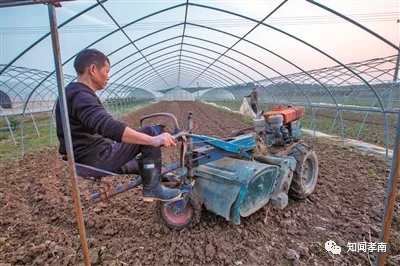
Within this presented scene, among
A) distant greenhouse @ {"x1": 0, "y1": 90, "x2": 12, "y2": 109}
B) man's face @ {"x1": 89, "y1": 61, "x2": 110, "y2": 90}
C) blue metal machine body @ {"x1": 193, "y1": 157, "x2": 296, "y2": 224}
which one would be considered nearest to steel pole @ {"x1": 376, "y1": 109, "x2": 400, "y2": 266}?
blue metal machine body @ {"x1": 193, "y1": 157, "x2": 296, "y2": 224}

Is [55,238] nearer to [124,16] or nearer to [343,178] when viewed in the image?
[343,178]

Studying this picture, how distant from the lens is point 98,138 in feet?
6.93

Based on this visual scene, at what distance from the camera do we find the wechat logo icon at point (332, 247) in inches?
100

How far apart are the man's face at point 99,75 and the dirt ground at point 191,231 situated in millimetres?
1596

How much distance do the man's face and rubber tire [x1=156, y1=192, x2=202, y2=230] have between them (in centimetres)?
140

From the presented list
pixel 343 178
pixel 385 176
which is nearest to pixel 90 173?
pixel 343 178

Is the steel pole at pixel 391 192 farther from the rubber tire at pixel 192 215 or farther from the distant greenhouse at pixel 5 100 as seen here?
the distant greenhouse at pixel 5 100

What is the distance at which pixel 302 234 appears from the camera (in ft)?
9.34

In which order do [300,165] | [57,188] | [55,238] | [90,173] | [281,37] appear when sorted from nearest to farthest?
[90,173], [55,238], [300,165], [57,188], [281,37]

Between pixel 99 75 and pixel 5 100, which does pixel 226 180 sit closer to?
pixel 99 75

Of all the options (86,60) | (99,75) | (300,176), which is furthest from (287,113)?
(86,60)

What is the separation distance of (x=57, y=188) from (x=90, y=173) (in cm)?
279

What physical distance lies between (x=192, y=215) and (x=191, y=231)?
22 cm

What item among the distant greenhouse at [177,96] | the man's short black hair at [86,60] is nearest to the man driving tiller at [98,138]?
the man's short black hair at [86,60]
